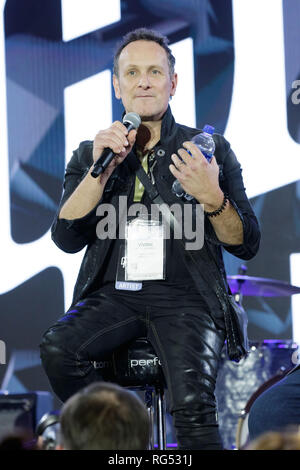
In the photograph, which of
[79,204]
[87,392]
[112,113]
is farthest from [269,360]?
[87,392]

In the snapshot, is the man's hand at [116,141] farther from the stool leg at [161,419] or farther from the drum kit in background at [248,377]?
the drum kit in background at [248,377]

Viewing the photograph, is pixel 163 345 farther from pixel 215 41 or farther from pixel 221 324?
pixel 215 41

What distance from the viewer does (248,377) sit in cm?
381

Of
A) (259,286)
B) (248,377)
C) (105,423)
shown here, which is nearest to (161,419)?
(105,423)

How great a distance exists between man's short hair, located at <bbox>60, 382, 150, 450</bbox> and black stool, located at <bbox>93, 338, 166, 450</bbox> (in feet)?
3.13

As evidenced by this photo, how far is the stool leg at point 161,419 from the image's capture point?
6.93ft

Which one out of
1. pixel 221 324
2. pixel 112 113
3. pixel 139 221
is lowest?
pixel 221 324

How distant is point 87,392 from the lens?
1.14 meters

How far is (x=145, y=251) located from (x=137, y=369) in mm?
381

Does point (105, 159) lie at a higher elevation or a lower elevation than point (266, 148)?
lower

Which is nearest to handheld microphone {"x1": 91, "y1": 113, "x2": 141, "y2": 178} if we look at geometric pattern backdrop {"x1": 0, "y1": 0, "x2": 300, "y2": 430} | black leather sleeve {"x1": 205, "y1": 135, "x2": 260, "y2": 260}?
black leather sleeve {"x1": 205, "y1": 135, "x2": 260, "y2": 260}

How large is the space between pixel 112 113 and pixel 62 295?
3.86 ft

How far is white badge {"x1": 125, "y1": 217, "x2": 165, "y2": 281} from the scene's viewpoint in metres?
2.18

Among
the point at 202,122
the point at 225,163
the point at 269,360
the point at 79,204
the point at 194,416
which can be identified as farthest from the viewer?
the point at 202,122
